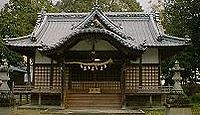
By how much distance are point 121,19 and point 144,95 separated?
7907 millimetres

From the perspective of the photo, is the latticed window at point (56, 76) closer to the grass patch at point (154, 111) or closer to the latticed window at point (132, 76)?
the latticed window at point (132, 76)

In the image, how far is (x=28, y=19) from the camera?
37344 millimetres

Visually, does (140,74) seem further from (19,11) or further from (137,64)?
(19,11)

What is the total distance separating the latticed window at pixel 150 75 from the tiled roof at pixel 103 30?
5.58ft

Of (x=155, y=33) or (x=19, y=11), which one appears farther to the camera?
(x=19, y=11)

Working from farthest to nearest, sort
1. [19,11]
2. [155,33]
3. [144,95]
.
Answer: [19,11] → [155,33] → [144,95]

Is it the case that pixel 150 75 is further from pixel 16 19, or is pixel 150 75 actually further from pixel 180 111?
pixel 16 19

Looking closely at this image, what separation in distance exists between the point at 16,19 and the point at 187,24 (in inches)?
661

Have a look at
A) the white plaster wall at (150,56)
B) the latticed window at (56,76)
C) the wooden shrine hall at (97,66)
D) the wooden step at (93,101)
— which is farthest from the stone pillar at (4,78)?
the white plaster wall at (150,56)

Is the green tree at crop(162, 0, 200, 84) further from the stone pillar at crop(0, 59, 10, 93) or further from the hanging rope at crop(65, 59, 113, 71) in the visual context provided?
the stone pillar at crop(0, 59, 10, 93)

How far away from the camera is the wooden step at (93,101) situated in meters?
24.2

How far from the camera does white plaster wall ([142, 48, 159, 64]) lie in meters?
25.8

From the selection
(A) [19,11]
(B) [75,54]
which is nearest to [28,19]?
(A) [19,11]

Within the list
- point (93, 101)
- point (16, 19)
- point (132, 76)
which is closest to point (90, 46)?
point (132, 76)
